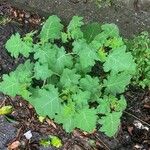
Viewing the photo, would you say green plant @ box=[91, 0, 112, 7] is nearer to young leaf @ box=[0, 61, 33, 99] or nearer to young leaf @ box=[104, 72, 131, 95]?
young leaf @ box=[104, 72, 131, 95]

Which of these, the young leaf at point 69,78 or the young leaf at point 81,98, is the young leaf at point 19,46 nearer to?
the young leaf at point 69,78

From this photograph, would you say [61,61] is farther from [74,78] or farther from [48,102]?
[48,102]

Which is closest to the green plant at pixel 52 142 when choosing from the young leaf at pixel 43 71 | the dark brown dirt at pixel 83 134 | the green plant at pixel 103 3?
the dark brown dirt at pixel 83 134

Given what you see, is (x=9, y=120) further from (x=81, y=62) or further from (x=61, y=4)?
(x=61, y=4)

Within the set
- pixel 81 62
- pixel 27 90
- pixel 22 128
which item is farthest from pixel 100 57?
pixel 22 128

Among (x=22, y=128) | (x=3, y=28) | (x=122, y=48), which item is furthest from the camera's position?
(x=3, y=28)
